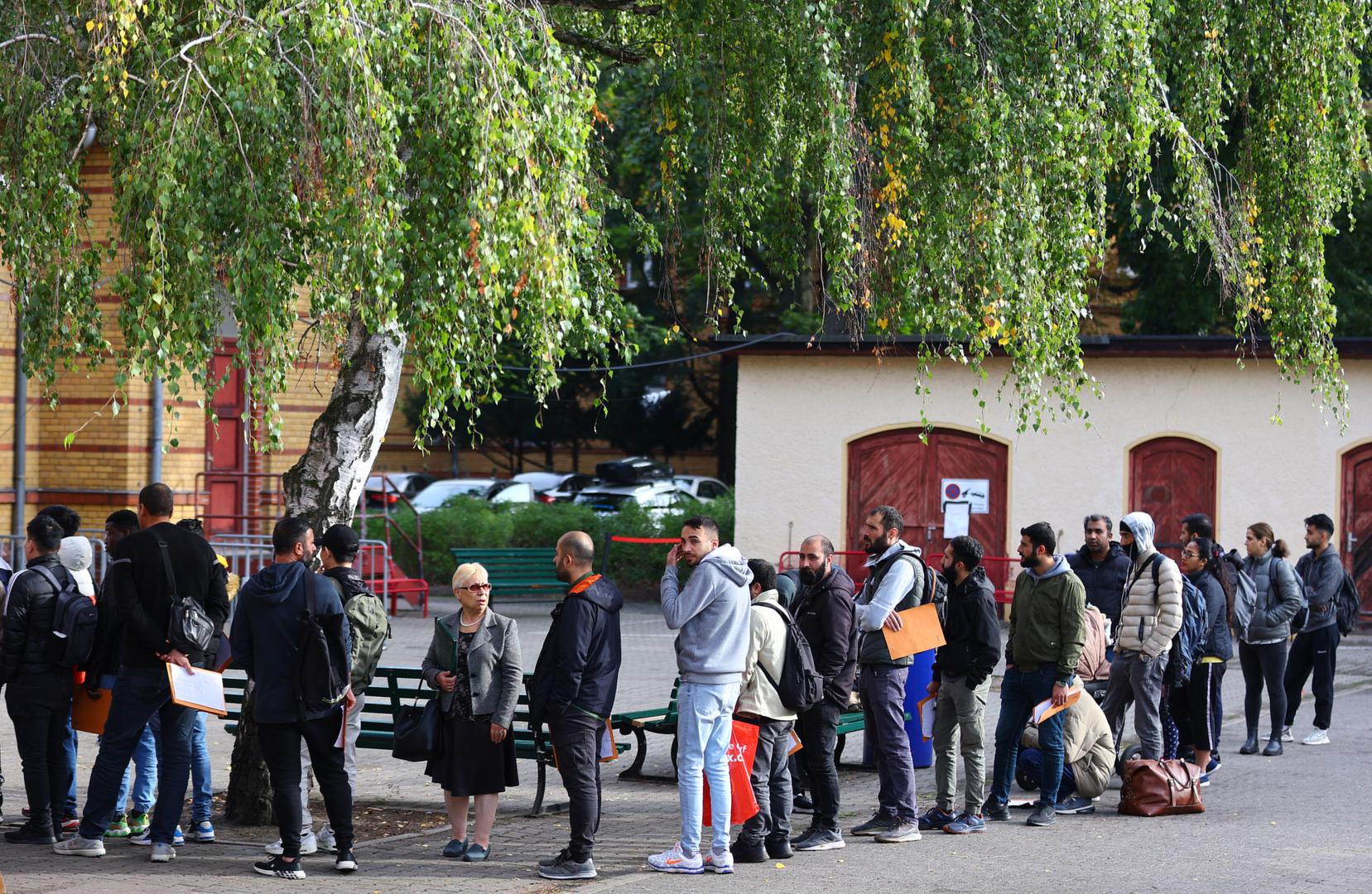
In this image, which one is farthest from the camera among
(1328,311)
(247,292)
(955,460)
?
(955,460)

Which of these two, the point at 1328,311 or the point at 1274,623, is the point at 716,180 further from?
the point at 1274,623

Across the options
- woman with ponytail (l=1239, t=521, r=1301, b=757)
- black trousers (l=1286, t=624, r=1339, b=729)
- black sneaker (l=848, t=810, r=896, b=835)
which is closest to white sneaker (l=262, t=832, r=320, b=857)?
black sneaker (l=848, t=810, r=896, b=835)

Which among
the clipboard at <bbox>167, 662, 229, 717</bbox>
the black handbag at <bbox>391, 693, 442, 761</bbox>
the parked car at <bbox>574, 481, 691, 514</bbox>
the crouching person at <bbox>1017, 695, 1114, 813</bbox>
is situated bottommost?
the crouching person at <bbox>1017, 695, 1114, 813</bbox>

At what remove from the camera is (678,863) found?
7.64 metres

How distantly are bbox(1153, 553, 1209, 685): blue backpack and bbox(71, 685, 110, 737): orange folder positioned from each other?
576 cm

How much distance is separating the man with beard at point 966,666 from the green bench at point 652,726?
1.21 meters

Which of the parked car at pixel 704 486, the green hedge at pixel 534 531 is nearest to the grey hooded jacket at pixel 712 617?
the green hedge at pixel 534 531

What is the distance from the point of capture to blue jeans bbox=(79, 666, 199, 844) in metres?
7.71

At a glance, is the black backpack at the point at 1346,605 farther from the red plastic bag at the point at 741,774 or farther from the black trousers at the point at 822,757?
the red plastic bag at the point at 741,774

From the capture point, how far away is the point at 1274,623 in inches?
455

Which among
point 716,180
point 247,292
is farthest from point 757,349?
point 247,292

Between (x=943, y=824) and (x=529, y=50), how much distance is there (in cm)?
447

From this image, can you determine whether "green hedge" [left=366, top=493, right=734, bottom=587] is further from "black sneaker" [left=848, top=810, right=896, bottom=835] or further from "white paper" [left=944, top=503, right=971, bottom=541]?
"black sneaker" [left=848, top=810, right=896, bottom=835]

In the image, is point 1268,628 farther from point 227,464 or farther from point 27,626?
point 227,464
